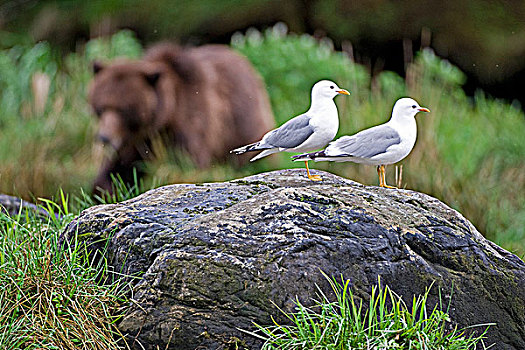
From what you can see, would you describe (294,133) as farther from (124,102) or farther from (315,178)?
(124,102)

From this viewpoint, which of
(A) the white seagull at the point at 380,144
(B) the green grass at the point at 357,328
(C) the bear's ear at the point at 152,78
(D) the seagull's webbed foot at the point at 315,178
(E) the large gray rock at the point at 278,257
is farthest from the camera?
(C) the bear's ear at the point at 152,78

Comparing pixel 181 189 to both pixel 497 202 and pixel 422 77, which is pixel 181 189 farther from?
pixel 422 77

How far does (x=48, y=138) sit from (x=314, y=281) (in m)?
5.06

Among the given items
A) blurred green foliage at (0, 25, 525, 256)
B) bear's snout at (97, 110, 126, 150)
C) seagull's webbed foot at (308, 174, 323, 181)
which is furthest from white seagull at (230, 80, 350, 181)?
bear's snout at (97, 110, 126, 150)

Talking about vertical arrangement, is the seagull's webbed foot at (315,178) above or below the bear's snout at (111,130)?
above

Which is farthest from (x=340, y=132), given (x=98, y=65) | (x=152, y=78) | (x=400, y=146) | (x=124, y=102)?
(x=400, y=146)

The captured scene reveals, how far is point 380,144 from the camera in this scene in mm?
3270

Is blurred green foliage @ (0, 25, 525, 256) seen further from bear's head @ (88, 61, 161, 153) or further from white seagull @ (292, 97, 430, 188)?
white seagull @ (292, 97, 430, 188)

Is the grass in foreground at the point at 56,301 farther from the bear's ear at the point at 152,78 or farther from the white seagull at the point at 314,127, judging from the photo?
the bear's ear at the point at 152,78

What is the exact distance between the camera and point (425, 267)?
3207 millimetres

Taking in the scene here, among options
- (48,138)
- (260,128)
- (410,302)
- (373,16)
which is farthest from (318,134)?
(373,16)

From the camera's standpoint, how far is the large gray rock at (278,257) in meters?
3.03

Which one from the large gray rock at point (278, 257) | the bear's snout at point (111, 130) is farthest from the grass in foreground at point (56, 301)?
the bear's snout at point (111, 130)

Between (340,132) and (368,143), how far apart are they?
3.65 metres
